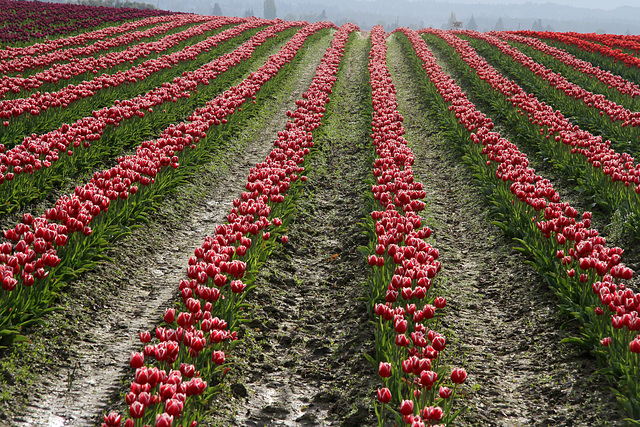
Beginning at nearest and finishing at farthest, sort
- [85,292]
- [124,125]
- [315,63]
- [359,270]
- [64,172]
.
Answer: [85,292] < [359,270] < [64,172] < [124,125] < [315,63]

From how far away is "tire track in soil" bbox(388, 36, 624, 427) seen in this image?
16.2ft

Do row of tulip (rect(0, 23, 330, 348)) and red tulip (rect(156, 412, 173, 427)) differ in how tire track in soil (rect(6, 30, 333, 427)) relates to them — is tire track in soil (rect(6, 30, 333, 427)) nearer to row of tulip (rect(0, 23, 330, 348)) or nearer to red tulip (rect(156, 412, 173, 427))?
row of tulip (rect(0, 23, 330, 348))

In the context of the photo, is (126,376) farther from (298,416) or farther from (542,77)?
(542,77)

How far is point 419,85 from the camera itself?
2270cm

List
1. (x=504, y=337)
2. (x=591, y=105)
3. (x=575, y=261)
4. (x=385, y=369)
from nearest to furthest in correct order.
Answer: (x=385, y=369) → (x=504, y=337) → (x=575, y=261) → (x=591, y=105)

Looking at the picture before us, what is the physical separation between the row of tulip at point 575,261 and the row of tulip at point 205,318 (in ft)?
12.7

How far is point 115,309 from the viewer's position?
6.53 m

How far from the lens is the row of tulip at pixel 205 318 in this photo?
3.88 m

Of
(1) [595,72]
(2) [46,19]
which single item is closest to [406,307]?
(1) [595,72]

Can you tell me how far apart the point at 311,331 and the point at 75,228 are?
133 inches

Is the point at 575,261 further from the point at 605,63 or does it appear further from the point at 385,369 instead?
the point at 605,63

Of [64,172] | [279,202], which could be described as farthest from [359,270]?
[64,172]

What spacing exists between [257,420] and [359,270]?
3397mm

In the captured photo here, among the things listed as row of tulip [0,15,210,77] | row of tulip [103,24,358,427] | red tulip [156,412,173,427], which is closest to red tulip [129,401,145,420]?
row of tulip [103,24,358,427]
